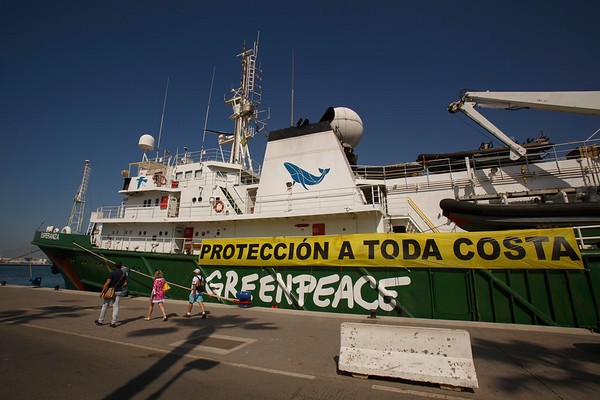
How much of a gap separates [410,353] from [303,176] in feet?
32.9

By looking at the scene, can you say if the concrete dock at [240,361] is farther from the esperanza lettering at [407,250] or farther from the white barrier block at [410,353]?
the esperanza lettering at [407,250]

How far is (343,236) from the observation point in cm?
1002

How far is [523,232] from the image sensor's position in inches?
319

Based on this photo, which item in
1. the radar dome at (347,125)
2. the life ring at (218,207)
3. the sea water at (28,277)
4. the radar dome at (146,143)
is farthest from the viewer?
the sea water at (28,277)

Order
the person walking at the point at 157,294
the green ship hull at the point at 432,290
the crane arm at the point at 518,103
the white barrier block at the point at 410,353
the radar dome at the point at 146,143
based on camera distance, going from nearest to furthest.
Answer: the white barrier block at the point at 410,353, the green ship hull at the point at 432,290, the person walking at the point at 157,294, the crane arm at the point at 518,103, the radar dome at the point at 146,143

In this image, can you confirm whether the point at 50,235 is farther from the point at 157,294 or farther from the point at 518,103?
the point at 518,103

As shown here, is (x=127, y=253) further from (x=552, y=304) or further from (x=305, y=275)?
(x=552, y=304)

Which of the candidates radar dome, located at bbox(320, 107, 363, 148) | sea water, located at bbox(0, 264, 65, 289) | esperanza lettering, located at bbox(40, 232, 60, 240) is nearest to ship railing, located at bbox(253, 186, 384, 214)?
radar dome, located at bbox(320, 107, 363, 148)

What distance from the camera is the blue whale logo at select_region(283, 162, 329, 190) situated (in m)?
13.0

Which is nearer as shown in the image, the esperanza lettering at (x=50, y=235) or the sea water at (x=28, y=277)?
the esperanza lettering at (x=50, y=235)

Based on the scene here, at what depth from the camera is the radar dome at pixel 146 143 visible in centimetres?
1972

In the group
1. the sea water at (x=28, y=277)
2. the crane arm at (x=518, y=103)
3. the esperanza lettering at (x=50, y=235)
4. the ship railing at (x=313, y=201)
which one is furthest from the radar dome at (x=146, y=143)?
the crane arm at (x=518, y=103)

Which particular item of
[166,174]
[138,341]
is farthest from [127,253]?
[138,341]

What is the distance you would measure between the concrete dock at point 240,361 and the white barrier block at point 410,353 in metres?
0.16
